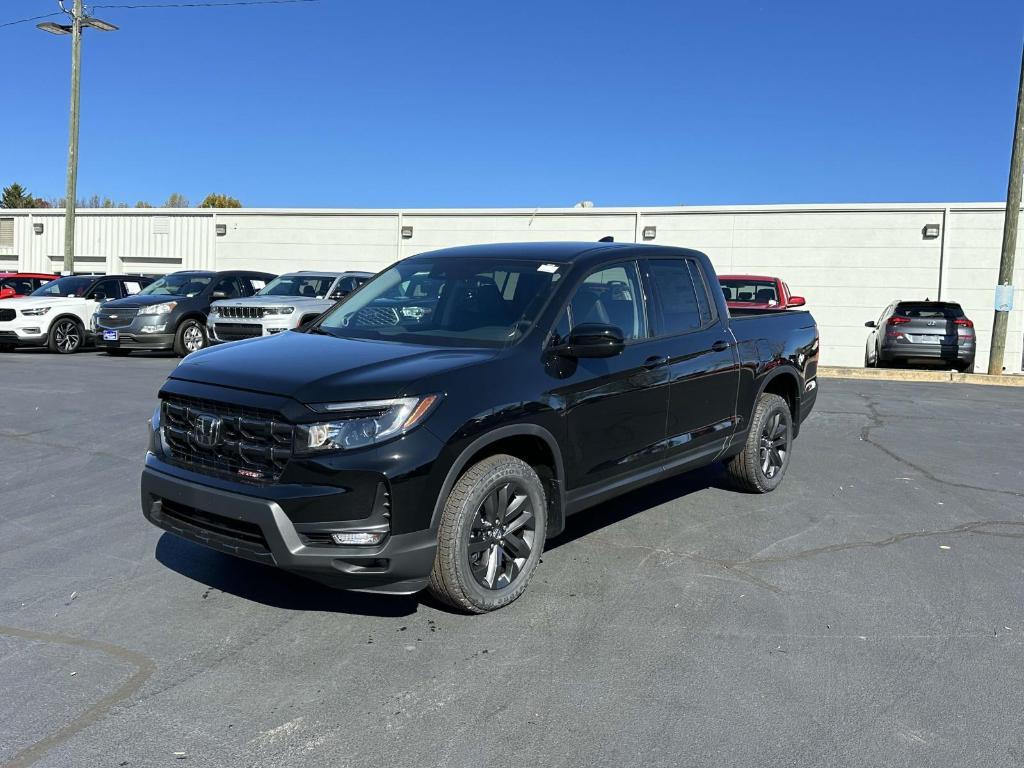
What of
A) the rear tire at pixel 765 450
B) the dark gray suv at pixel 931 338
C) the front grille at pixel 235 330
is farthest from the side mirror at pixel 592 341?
the dark gray suv at pixel 931 338

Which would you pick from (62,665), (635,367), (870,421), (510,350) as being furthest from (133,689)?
(870,421)

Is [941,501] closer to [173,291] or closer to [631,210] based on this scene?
[173,291]

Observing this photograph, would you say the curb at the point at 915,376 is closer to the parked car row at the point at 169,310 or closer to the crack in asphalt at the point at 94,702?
the parked car row at the point at 169,310

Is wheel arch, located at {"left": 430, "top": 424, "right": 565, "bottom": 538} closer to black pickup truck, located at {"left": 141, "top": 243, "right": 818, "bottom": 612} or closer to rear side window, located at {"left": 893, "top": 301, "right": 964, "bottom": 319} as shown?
black pickup truck, located at {"left": 141, "top": 243, "right": 818, "bottom": 612}

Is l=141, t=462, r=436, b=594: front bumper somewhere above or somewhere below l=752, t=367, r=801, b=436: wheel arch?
below

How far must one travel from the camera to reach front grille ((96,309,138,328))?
17.3 m

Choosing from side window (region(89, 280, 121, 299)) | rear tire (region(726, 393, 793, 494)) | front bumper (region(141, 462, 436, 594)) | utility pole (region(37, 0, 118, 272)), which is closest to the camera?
front bumper (region(141, 462, 436, 594))

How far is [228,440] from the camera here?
4.04 meters

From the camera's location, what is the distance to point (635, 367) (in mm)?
5164

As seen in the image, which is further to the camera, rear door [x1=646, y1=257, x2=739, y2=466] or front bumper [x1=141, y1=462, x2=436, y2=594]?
rear door [x1=646, y1=257, x2=739, y2=466]

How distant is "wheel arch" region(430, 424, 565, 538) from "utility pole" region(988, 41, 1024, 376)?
605 inches

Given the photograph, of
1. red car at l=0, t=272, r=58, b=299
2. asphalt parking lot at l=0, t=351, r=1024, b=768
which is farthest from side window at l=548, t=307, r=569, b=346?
red car at l=0, t=272, r=58, b=299

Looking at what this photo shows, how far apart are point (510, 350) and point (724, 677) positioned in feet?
6.01

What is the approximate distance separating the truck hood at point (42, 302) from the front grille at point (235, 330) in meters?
→ 4.53
